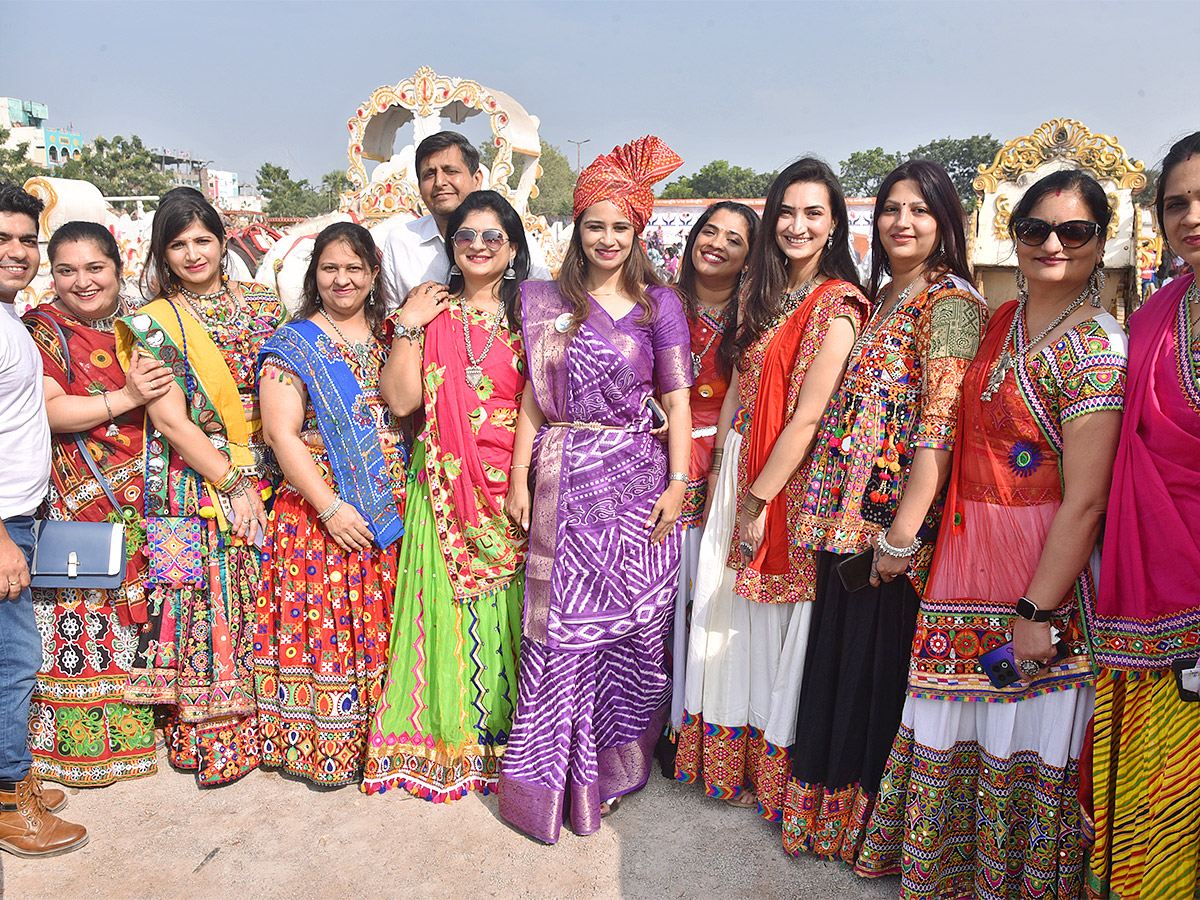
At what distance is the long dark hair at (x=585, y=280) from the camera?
8.59 feet

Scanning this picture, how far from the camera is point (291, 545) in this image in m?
2.85

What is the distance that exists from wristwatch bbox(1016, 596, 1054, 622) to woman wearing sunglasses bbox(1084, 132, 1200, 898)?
114 millimetres

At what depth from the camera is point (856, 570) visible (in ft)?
7.57

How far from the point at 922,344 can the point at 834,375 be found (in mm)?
258

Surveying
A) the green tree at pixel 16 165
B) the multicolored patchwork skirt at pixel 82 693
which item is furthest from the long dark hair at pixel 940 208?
the green tree at pixel 16 165

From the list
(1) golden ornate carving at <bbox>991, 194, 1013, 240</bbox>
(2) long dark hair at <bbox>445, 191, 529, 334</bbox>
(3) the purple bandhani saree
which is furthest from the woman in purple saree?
(1) golden ornate carving at <bbox>991, 194, 1013, 240</bbox>

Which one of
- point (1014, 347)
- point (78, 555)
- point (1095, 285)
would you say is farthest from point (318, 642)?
point (1095, 285)

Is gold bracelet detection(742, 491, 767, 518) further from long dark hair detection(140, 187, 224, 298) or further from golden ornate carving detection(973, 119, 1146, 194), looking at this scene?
golden ornate carving detection(973, 119, 1146, 194)

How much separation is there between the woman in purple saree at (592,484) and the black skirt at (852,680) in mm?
533

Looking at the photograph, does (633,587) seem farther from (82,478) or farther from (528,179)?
(528,179)

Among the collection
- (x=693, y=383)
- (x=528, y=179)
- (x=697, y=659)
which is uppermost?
(x=528, y=179)

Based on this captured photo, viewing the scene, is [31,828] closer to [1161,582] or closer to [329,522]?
[329,522]

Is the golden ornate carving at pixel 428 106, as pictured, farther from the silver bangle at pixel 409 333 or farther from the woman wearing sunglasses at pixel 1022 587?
the woman wearing sunglasses at pixel 1022 587

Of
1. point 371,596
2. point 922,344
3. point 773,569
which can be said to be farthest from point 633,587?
point 922,344
